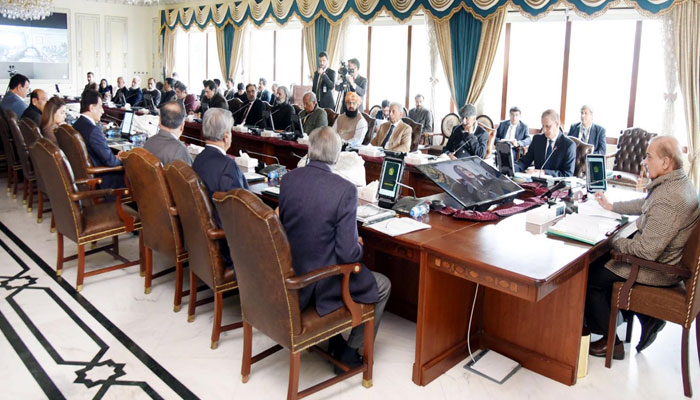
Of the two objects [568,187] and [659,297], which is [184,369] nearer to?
[659,297]

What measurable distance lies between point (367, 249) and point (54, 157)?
201 cm

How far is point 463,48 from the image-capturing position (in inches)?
341

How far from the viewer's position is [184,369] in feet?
9.33

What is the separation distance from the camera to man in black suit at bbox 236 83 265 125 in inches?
338

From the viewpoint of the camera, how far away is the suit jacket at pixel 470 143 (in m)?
6.01

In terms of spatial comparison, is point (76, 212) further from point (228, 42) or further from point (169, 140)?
point (228, 42)

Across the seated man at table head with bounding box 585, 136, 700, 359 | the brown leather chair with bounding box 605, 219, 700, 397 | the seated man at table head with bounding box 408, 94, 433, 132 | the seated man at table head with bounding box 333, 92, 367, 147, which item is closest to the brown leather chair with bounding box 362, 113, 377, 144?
the seated man at table head with bounding box 333, 92, 367, 147

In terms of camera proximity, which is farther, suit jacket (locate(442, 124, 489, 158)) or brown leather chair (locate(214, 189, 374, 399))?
suit jacket (locate(442, 124, 489, 158))

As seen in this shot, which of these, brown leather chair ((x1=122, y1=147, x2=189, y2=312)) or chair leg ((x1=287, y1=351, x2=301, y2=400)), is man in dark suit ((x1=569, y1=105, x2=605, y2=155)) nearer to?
brown leather chair ((x1=122, y1=147, x2=189, y2=312))

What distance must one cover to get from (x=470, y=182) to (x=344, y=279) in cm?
119

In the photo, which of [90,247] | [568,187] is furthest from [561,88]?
[90,247]

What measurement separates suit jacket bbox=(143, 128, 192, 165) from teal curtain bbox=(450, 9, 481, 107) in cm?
588

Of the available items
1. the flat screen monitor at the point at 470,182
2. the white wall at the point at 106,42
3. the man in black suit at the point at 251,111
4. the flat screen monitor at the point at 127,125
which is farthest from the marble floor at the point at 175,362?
the white wall at the point at 106,42

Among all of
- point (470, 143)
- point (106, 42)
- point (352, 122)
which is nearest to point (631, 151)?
point (470, 143)
